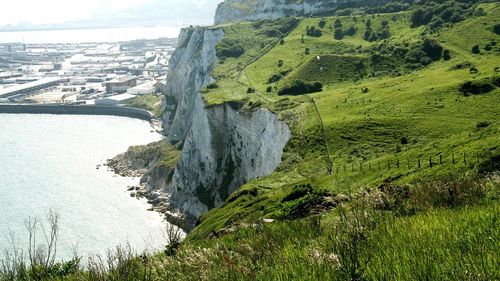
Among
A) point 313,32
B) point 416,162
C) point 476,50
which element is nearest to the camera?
point 416,162

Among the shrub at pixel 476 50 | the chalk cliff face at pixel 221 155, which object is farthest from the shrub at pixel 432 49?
the chalk cliff face at pixel 221 155

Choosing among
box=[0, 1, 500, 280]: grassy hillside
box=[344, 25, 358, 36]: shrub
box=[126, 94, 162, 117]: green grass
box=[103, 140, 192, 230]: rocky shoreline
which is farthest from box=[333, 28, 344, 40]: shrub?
box=[126, 94, 162, 117]: green grass

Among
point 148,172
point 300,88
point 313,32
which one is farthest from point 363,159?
point 313,32

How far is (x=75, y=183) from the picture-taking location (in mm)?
109188

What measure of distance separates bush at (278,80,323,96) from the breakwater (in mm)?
98838

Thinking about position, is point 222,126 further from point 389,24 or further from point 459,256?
point 459,256

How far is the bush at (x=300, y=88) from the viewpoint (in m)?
84.7

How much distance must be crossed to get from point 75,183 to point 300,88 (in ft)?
164

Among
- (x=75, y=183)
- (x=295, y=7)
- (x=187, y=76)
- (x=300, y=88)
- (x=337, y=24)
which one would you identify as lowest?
(x=75, y=183)

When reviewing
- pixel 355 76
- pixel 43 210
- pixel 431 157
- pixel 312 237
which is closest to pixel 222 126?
pixel 355 76

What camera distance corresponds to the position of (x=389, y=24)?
127562mm

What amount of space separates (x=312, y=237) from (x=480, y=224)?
565 cm

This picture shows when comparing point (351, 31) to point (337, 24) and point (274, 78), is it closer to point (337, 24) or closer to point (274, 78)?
point (337, 24)

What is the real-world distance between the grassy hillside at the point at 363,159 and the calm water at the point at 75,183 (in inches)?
857
